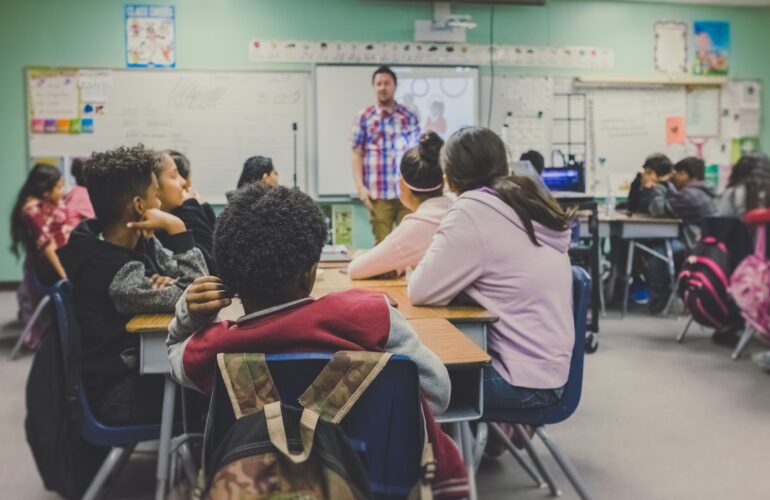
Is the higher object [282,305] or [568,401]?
[282,305]

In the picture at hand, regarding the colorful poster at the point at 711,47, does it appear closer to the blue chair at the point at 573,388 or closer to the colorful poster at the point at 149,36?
the colorful poster at the point at 149,36

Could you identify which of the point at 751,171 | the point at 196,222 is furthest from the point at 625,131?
the point at 196,222

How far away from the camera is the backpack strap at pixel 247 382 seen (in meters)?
1.04

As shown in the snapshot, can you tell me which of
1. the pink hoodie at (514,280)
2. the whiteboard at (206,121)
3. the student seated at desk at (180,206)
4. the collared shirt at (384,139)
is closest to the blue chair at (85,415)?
the student seated at desk at (180,206)

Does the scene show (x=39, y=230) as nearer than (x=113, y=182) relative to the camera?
No

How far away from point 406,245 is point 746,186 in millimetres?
2454

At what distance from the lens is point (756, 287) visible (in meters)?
3.77

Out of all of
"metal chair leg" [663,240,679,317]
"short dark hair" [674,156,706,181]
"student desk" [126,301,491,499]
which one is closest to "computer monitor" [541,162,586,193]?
"metal chair leg" [663,240,679,317]

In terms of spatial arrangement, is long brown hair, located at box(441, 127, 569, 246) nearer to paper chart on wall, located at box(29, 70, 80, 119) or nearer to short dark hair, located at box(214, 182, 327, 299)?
short dark hair, located at box(214, 182, 327, 299)

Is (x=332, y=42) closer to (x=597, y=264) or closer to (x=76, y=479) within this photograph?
(x=597, y=264)

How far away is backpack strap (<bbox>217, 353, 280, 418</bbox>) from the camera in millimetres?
1041

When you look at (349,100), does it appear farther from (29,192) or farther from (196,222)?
(196,222)

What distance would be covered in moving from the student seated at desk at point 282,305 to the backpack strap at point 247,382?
0.06 meters

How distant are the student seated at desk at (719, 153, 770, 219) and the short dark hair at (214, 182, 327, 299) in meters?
3.27
